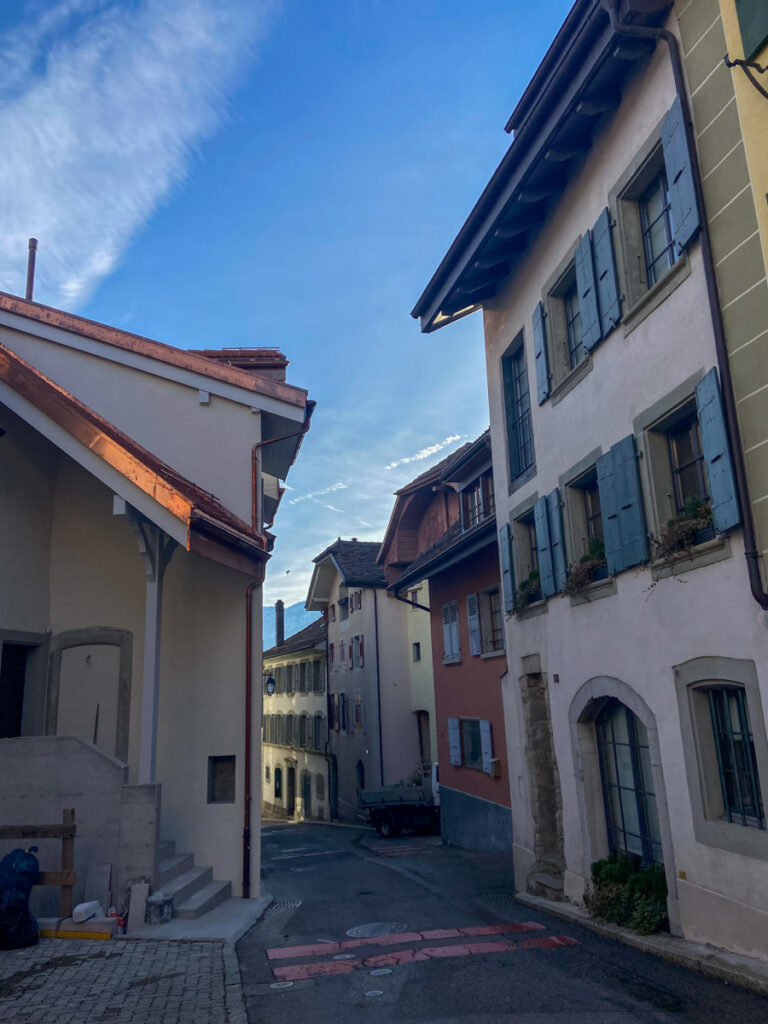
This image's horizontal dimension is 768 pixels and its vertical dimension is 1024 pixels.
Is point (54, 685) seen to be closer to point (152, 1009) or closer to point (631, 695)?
point (152, 1009)

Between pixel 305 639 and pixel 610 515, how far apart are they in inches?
1304

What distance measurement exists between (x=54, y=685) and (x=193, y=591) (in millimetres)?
2251

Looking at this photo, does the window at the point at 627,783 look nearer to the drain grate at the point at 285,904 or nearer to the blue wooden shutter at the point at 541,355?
the drain grate at the point at 285,904

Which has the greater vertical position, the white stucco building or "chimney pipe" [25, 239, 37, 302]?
"chimney pipe" [25, 239, 37, 302]

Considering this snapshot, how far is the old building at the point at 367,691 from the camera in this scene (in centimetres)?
2958

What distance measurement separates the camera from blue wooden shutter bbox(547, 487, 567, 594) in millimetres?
10383

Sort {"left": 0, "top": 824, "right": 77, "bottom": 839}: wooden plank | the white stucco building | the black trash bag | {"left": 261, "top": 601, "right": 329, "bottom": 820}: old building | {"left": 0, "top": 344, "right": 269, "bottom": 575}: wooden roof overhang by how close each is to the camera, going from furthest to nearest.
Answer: {"left": 261, "top": 601, "right": 329, "bottom": 820}: old building, the white stucco building, {"left": 0, "top": 344, "right": 269, "bottom": 575}: wooden roof overhang, {"left": 0, "top": 824, "right": 77, "bottom": 839}: wooden plank, the black trash bag

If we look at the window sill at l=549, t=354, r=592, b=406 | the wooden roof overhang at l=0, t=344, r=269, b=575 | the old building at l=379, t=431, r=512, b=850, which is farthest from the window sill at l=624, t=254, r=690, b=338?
the old building at l=379, t=431, r=512, b=850

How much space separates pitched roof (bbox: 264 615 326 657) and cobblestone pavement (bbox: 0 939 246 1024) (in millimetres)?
30080

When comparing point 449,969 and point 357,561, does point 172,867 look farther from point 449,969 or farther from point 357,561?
point 357,561

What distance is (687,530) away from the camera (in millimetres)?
7223

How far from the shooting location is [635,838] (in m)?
8.95

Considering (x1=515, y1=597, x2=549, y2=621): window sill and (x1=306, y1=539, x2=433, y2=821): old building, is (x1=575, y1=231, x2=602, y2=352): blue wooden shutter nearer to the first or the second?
(x1=515, y1=597, x2=549, y2=621): window sill

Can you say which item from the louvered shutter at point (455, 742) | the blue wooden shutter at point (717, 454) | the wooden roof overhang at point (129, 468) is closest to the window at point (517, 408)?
the wooden roof overhang at point (129, 468)
